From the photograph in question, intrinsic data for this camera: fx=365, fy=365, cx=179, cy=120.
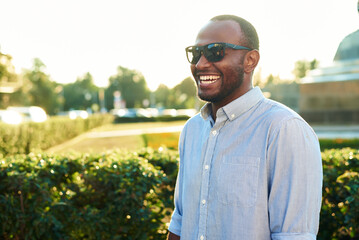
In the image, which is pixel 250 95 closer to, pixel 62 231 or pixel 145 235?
pixel 145 235

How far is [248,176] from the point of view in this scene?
176 cm

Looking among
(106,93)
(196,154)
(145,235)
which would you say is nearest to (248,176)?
(196,154)

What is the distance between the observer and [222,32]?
1.95 metres

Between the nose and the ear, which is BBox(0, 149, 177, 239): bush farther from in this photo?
the ear

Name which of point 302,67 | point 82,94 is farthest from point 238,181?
point 82,94

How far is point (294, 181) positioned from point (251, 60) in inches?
27.6

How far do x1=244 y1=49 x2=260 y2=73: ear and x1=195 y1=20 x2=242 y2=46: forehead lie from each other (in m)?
0.10

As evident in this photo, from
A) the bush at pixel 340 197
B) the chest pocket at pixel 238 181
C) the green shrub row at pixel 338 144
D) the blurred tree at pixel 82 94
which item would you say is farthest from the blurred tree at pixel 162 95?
the chest pocket at pixel 238 181

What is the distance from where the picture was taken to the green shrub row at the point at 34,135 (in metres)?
11.1

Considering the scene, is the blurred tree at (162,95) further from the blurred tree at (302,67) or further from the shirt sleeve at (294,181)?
the shirt sleeve at (294,181)

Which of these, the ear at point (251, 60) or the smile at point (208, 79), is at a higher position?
the ear at point (251, 60)

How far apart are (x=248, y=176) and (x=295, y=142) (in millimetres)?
287

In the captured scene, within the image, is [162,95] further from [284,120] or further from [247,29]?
[284,120]

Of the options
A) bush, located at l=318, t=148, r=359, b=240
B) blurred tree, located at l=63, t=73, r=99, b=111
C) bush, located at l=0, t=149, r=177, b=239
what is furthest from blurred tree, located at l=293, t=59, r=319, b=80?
bush, located at l=0, t=149, r=177, b=239
